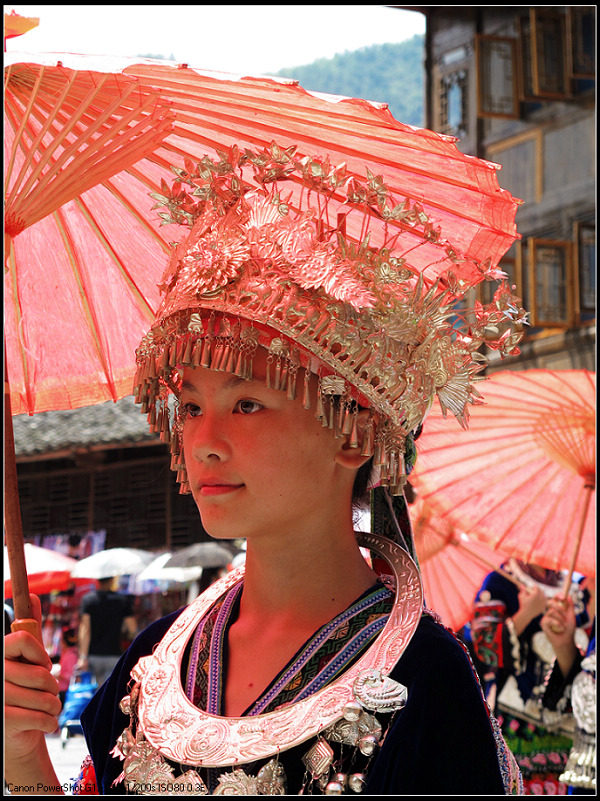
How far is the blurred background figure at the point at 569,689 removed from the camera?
18.8 feet

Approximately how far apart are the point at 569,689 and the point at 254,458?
16.4 ft

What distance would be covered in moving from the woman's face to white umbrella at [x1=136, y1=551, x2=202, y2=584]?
41.9 feet

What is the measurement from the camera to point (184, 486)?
2.25m

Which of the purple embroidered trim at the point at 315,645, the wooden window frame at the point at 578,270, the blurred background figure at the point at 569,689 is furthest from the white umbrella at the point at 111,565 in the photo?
the purple embroidered trim at the point at 315,645

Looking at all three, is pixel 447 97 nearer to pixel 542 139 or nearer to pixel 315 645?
pixel 542 139

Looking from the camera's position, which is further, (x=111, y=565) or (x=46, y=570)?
(x=111, y=565)

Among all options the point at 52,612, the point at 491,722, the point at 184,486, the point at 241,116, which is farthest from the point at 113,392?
the point at 52,612

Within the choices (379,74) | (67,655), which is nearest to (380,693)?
(67,655)

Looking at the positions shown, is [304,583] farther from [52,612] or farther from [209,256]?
[52,612]

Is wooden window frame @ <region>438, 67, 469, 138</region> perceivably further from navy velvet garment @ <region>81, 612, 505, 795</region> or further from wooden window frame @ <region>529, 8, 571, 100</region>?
navy velvet garment @ <region>81, 612, 505, 795</region>

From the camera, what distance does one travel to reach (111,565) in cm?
1557

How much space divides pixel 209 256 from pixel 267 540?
552 millimetres

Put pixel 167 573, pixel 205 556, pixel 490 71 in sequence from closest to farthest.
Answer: pixel 205 556 < pixel 167 573 < pixel 490 71

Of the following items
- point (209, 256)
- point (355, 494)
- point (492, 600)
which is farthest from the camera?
point (492, 600)
